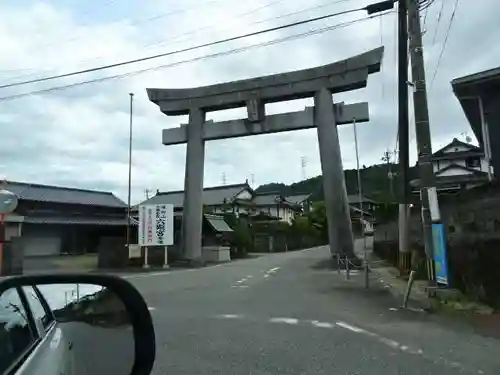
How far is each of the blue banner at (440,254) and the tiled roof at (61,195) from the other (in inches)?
1064

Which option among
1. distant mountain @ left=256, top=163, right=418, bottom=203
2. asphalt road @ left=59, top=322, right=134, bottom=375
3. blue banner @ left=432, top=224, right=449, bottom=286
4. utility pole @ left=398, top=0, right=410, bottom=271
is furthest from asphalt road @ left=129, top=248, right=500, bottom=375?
distant mountain @ left=256, top=163, right=418, bottom=203

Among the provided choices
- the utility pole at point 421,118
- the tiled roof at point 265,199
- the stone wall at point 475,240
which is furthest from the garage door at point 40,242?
the tiled roof at point 265,199

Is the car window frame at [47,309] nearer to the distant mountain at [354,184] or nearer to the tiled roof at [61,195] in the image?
the tiled roof at [61,195]

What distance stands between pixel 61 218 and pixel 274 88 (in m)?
18.8

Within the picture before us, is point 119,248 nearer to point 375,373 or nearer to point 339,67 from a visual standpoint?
point 339,67

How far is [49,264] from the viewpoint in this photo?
28.3m

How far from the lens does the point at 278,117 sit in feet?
81.7

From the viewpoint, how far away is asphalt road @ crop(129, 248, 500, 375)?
575 cm

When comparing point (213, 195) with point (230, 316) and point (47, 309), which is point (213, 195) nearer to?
point (230, 316)

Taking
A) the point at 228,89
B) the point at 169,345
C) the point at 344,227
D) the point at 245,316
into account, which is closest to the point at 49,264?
the point at 228,89

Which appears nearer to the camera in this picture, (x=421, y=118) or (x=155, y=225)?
(x=421, y=118)

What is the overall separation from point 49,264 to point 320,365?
84.3ft

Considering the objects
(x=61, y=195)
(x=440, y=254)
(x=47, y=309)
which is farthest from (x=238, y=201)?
(x=47, y=309)

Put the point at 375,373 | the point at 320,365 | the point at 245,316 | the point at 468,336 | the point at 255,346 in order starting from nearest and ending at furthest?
the point at 375,373, the point at 320,365, the point at 255,346, the point at 468,336, the point at 245,316
